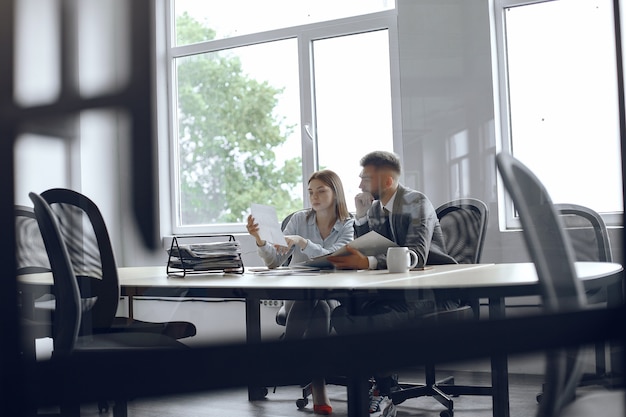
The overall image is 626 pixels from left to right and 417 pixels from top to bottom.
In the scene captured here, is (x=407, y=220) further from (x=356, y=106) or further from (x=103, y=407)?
(x=103, y=407)

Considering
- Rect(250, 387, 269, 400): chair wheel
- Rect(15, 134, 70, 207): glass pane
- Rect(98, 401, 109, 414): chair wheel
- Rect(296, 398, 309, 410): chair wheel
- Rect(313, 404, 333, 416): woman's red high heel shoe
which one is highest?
Rect(15, 134, 70, 207): glass pane

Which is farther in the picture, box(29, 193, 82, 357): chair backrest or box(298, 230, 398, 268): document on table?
box(298, 230, 398, 268): document on table

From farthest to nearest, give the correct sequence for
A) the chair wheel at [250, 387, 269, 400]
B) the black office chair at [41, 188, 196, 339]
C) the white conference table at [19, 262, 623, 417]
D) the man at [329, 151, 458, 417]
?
the man at [329, 151, 458, 417] < the white conference table at [19, 262, 623, 417] < the black office chair at [41, 188, 196, 339] < the chair wheel at [250, 387, 269, 400]

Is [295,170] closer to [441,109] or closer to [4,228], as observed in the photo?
[441,109]

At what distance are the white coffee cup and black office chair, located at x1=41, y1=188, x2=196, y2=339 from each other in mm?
362

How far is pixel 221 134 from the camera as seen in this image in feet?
2.44

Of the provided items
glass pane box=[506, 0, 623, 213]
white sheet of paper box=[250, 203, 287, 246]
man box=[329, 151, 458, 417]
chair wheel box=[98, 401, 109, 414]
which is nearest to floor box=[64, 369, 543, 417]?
chair wheel box=[98, 401, 109, 414]

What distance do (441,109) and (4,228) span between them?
0.75 meters

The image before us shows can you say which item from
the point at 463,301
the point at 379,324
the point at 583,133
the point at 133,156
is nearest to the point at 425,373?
the point at 379,324

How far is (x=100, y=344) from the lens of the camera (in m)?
0.69

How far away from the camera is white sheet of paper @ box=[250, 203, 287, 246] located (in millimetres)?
805

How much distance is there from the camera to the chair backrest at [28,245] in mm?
496

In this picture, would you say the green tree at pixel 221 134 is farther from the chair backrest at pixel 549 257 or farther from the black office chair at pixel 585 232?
the black office chair at pixel 585 232

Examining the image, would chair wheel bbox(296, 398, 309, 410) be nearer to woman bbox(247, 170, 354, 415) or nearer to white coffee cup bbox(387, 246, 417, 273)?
woman bbox(247, 170, 354, 415)
